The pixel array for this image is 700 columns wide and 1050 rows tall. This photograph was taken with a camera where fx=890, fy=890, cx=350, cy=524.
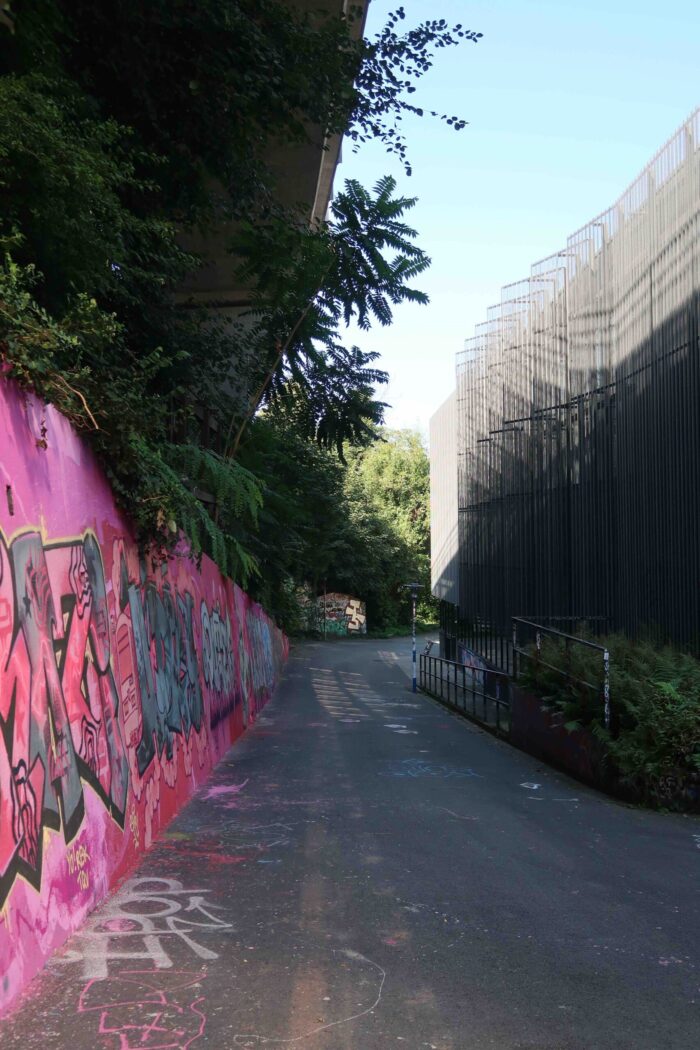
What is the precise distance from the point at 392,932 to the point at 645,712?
14.7 feet

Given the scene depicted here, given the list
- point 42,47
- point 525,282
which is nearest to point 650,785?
point 42,47

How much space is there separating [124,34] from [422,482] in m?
64.7

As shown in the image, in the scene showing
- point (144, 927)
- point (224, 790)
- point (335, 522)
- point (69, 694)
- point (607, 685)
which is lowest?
point (224, 790)

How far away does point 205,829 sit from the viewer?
764cm

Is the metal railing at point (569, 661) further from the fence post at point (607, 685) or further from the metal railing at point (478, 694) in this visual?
the metal railing at point (478, 694)

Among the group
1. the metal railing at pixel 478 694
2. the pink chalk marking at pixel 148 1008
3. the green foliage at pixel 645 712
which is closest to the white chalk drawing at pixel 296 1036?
the pink chalk marking at pixel 148 1008

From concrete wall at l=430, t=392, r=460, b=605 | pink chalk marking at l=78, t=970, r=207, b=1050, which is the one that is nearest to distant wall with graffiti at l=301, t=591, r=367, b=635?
concrete wall at l=430, t=392, r=460, b=605

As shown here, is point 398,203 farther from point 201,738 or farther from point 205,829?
point 205,829

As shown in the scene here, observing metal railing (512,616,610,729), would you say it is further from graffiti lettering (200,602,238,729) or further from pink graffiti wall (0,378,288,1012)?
pink graffiti wall (0,378,288,1012)

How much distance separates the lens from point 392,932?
16.4ft

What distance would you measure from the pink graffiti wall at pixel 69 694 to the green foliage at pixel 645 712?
4359mm

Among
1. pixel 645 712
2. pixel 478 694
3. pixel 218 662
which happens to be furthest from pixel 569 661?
pixel 478 694

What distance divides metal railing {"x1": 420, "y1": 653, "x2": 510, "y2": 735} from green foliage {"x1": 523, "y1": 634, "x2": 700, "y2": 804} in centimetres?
422

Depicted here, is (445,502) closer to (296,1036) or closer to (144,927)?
(144,927)
